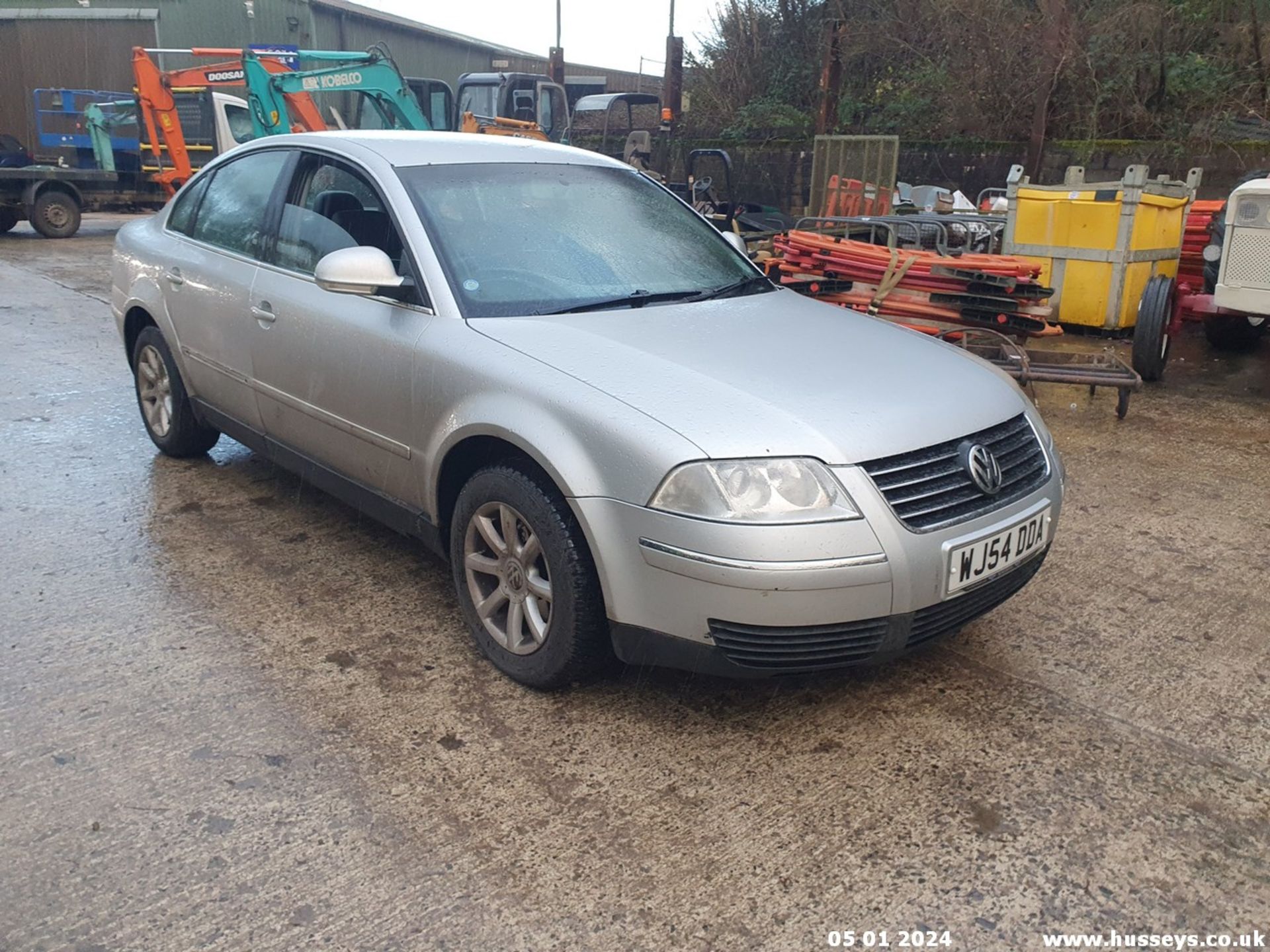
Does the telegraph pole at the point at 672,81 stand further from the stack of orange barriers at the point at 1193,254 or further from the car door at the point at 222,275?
the car door at the point at 222,275

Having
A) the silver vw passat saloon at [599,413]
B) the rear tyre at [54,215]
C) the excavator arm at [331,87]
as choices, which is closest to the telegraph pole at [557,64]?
the excavator arm at [331,87]

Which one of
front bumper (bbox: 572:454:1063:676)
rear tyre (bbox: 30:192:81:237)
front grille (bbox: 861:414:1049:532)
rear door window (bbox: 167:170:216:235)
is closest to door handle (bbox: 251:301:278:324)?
rear door window (bbox: 167:170:216:235)

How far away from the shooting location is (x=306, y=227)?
397 cm

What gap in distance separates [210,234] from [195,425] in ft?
3.01

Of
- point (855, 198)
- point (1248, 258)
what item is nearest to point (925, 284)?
point (1248, 258)

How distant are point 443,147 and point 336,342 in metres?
0.86

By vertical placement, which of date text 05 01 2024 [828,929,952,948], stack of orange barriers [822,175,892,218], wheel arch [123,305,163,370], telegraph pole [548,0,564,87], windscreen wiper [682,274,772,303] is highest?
telegraph pole [548,0,564,87]

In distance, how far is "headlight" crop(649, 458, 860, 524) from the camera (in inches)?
102

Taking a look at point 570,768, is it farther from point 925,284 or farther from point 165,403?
point 925,284

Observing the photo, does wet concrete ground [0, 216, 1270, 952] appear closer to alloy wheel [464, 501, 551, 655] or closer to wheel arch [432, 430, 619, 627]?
alloy wheel [464, 501, 551, 655]

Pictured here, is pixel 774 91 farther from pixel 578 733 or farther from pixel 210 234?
pixel 578 733

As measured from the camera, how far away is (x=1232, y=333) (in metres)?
8.45

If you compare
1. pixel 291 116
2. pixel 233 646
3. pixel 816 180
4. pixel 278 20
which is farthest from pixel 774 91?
pixel 233 646

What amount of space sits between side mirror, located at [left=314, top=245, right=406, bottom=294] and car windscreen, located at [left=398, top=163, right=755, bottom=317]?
0.63ft
